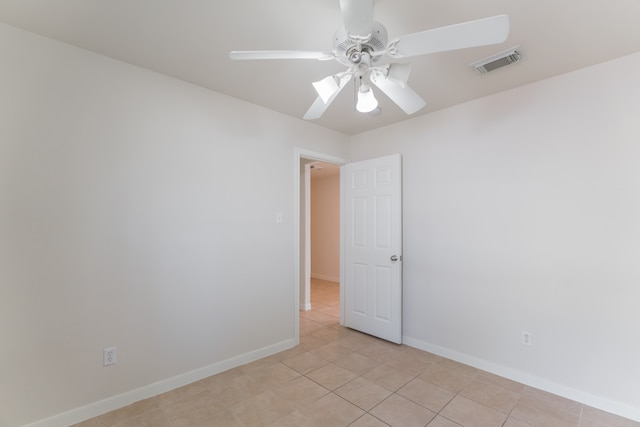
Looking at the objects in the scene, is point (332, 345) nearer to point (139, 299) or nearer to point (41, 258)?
point (139, 299)

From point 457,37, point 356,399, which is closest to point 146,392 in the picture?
point 356,399

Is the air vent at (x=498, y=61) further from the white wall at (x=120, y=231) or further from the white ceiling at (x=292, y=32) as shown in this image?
the white wall at (x=120, y=231)

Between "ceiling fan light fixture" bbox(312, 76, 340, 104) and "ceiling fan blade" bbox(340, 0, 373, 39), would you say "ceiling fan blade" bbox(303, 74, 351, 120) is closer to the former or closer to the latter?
"ceiling fan light fixture" bbox(312, 76, 340, 104)

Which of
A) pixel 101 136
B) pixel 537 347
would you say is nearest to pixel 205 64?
pixel 101 136

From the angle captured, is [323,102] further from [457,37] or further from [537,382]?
[537,382]

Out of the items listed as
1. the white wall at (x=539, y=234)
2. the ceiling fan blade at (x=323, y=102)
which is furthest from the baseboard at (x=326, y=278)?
the ceiling fan blade at (x=323, y=102)

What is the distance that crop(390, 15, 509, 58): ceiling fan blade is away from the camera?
3.61 ft

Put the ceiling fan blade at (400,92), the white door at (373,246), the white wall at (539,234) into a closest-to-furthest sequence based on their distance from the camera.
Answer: the ceiling fan blade at (400,92) < the white wall at (539,234) < the white door at (373,246)

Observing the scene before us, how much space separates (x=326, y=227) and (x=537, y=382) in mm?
4987

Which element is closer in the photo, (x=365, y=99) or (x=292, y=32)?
(x=365, y=99)

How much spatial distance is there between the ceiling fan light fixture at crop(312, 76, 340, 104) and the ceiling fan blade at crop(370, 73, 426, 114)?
21 cm

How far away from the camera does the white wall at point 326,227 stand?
6.71 metres

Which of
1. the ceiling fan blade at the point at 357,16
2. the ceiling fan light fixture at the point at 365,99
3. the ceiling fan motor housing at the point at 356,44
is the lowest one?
the ceiling fan light fixture at the point at 365,99

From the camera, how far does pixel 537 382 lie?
2.36m
